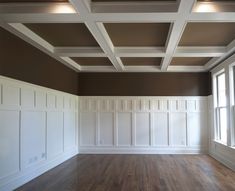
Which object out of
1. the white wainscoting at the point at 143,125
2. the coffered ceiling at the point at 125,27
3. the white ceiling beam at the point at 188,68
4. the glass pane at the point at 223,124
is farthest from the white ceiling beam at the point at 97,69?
the glass pane at the point at 223,124

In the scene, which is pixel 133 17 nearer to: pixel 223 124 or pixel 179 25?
pixel 179 25

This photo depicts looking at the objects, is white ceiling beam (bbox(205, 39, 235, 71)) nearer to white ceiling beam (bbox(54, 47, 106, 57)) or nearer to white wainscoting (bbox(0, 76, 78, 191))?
white ceiling beam (bbox(54, 47, 106, 57))

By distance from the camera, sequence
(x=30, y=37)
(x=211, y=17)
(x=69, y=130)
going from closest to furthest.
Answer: (x=211, y=17) < (x=30, y=37) < (x=69, y=130)

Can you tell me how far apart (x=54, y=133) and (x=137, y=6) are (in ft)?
12.3

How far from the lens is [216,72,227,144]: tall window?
6.56 meters

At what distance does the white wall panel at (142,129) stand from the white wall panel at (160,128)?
0.21m

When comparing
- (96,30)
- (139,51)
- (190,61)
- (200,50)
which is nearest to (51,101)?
(139,51)

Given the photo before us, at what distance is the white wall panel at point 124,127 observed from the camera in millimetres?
7906

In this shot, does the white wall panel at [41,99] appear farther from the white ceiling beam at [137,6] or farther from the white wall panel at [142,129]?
the white wall panel at [142,129]

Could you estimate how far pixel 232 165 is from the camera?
563 centimetres

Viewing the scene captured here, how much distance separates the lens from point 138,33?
176 inches

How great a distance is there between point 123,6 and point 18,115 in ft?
8.32

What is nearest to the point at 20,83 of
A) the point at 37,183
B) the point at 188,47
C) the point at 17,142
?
the point at 17,142

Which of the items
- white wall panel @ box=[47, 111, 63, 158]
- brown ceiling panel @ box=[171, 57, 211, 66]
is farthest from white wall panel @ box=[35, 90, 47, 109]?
brown ceiling panel @ box=[171, 57, 211, 66]
